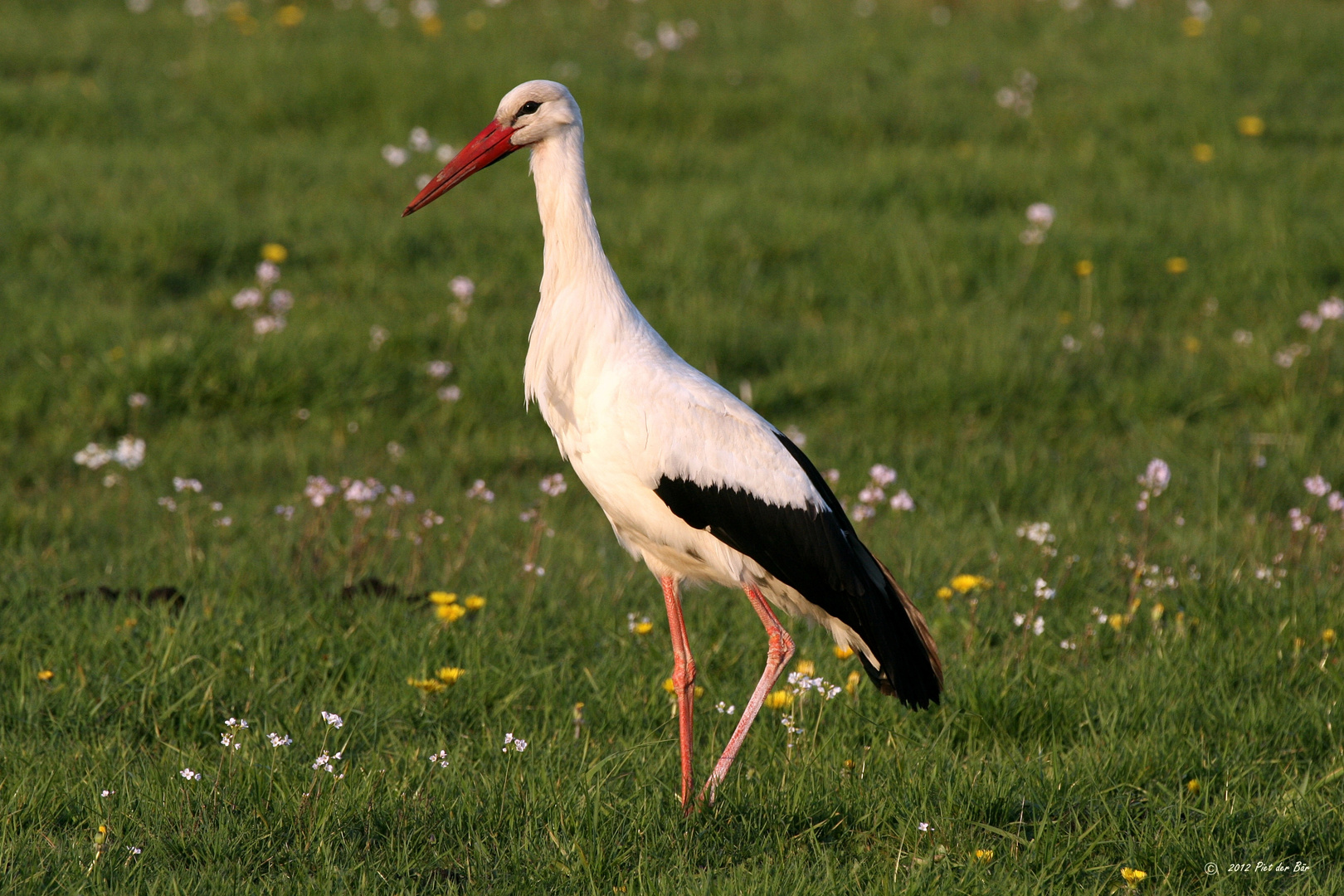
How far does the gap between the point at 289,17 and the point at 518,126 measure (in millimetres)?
7308

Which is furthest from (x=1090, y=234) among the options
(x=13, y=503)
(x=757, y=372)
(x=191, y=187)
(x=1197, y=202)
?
(x=13, y=503)

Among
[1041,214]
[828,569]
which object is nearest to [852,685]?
[828,569]

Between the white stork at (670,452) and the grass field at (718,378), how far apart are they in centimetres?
31

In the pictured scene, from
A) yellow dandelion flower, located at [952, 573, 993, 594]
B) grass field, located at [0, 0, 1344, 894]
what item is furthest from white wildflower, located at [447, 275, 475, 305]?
yellow dandelion flower, located at [952, 573, 993, 594]

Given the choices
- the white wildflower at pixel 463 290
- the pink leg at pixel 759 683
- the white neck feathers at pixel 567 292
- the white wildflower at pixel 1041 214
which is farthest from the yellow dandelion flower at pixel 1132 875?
the white wildflower at pixel 1041 214

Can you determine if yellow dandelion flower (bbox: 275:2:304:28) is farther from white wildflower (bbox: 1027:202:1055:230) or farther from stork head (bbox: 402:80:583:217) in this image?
stork head (bbox: 402:80:583:217)

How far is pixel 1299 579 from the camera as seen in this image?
14.9 ft

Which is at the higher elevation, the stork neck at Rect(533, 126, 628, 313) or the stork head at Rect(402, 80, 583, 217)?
the stork head at Rect(402, 80, 583, 217)

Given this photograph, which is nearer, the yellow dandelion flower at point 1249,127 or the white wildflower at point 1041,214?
the white wildflower at point 1041,214

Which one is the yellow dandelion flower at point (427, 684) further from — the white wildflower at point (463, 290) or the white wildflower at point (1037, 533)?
the white wildflower at point (463, 290)

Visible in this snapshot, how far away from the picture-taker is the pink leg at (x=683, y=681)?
11.2 ft

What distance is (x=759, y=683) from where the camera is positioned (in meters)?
3.71

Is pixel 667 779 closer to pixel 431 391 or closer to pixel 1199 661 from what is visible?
pixel 1199 661

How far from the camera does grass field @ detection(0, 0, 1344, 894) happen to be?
3.17 m
